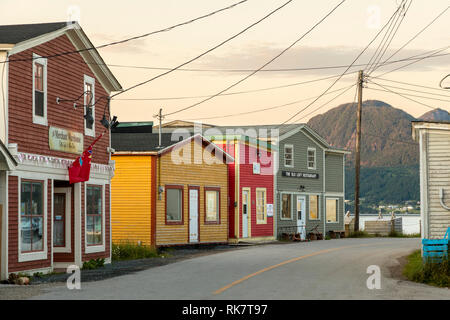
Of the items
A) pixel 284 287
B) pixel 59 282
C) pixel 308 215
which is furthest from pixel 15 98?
pixel 308 215

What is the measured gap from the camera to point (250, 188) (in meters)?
40.7

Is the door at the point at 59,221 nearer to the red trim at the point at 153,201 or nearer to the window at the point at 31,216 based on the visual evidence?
the window at the point at 31,216

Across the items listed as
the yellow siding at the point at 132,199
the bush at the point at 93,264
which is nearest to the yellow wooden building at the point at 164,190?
the yellow siding at the point at 132,199

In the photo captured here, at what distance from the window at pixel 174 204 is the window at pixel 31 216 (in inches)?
456

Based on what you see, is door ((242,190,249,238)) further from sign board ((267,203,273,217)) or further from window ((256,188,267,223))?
sign board ((267,203,273,217))

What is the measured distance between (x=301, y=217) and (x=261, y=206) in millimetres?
5188

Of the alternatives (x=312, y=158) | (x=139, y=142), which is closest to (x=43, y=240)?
(x=139, y=142)

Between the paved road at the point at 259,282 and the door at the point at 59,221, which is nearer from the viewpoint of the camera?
the paved road at the point at 259,282

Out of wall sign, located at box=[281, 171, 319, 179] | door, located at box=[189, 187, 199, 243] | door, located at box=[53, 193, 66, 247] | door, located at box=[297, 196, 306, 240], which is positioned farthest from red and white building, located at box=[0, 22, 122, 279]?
door, located at box=[297, 196, 306, 240]

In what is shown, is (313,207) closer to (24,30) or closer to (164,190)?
(164,190)

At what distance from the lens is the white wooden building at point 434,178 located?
2280 cm

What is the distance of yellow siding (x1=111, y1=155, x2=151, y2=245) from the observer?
3203cm

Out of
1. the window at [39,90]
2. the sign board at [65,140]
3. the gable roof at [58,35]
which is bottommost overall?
the sign board at [65,140]
